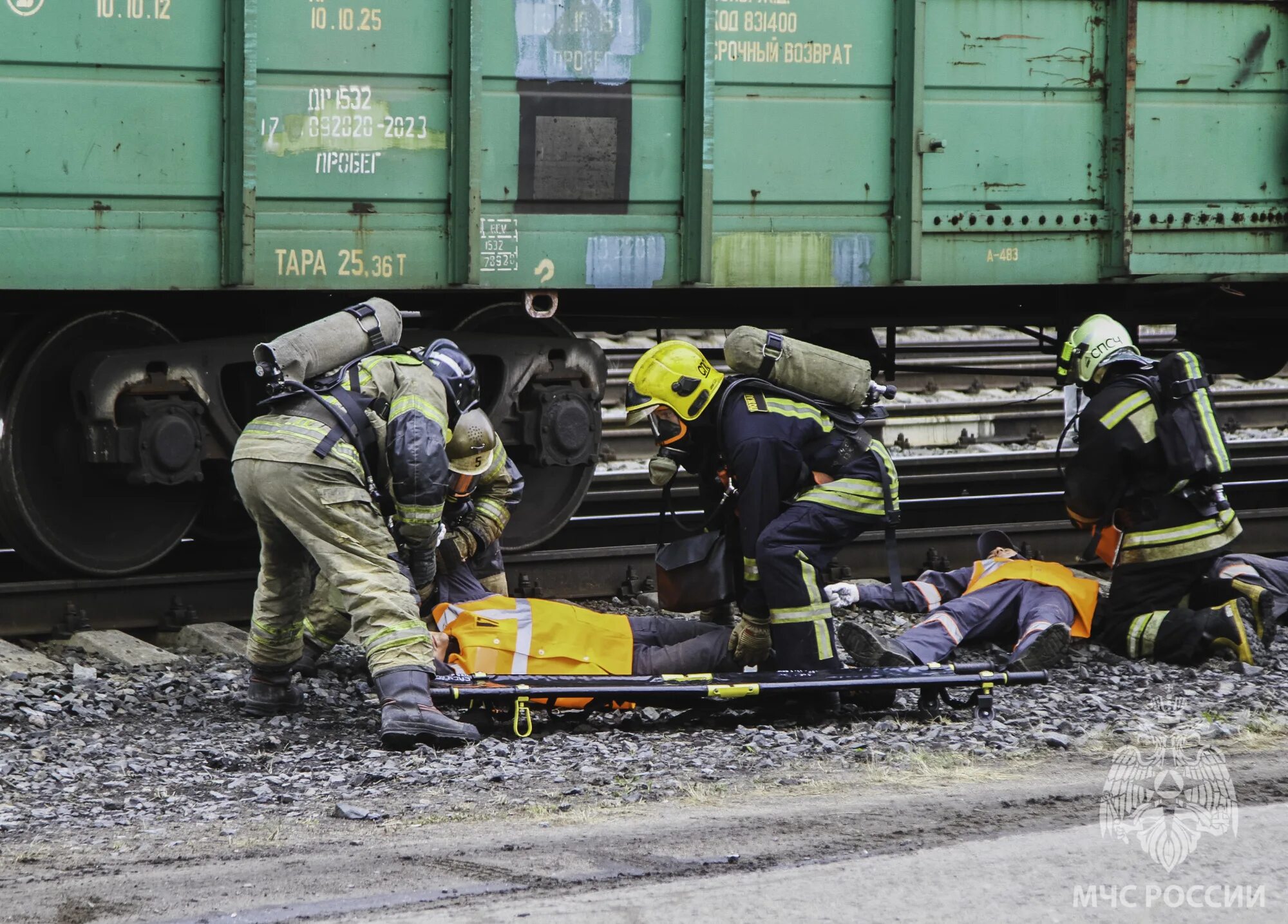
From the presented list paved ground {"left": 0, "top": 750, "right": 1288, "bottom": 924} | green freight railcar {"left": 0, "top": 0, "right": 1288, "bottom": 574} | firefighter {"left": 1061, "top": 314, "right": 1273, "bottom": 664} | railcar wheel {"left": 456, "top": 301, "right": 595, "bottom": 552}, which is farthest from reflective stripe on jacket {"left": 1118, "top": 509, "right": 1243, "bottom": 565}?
railcar wheel {"left": 456, "top": 301, "right": 595, "bottom": 552}

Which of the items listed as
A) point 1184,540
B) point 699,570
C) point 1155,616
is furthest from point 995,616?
point 699,570

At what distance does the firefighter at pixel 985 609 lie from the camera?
6590 millimetres

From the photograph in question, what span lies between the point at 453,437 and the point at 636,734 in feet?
4.39

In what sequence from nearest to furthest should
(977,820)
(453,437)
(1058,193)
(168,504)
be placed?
(977,820) < (453,437) < (168,504) < (1058,193)

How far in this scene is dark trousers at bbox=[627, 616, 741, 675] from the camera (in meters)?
6.37

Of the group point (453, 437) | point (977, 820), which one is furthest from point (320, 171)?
point (977, 820)

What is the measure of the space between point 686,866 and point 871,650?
8.22ft

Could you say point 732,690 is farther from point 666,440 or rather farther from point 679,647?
point 666,440

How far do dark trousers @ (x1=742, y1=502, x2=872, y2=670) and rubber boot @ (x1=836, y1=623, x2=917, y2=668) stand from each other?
0.97 feet

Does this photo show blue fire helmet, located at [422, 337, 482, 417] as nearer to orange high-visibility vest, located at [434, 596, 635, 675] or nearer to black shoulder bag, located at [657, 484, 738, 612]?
orange high-visibility vest, located at [434, 596, 635, 675]

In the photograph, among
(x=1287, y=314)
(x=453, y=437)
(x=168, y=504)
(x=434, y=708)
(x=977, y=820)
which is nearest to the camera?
(x=977, y=820)

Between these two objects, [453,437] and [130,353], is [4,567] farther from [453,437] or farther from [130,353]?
[453,437]

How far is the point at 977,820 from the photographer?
456cm

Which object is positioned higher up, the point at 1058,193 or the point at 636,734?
the point at 1058,193
